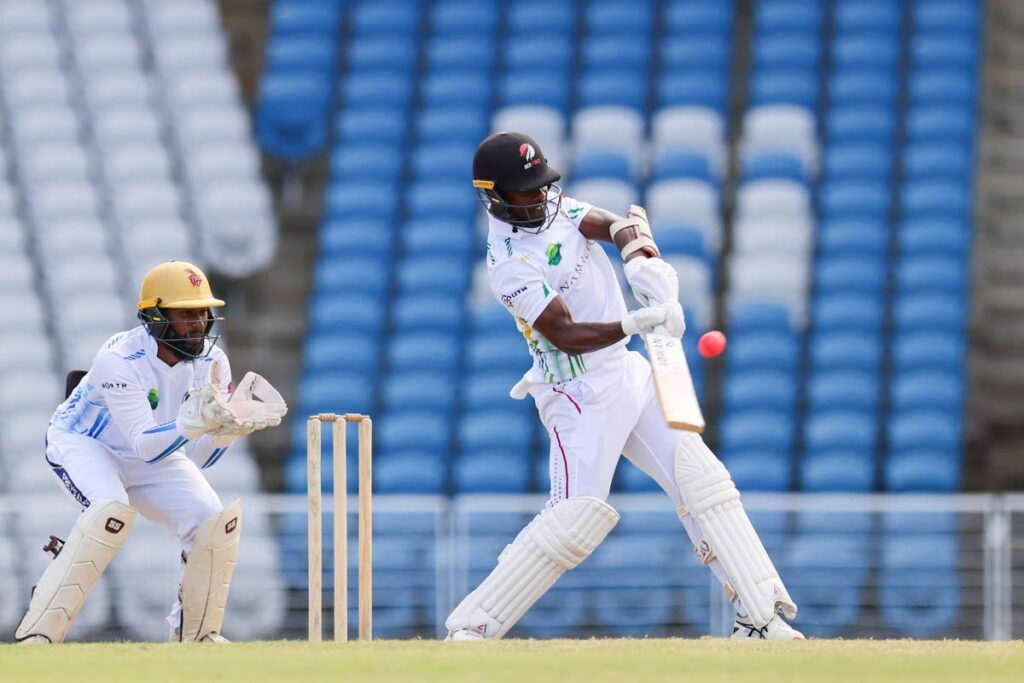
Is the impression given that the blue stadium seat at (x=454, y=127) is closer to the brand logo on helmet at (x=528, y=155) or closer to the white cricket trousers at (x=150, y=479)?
the white cricket trousers at (x=150, y=479)

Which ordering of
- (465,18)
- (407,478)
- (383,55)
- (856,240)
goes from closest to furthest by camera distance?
1. (407,478)
2. (856,240)
3. (383,55)
4. (465,18)

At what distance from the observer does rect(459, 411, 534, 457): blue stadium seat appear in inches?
383

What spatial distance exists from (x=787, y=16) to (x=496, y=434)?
12.5 feet

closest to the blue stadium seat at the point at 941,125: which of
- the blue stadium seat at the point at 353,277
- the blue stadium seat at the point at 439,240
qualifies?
the blue stadium seat at the point at 439,240

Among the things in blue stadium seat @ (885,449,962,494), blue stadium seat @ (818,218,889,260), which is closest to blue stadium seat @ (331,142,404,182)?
blue stadium seat @ (818,218,889,260)

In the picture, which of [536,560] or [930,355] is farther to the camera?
[930,355]

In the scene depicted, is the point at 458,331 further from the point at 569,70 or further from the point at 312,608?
the point at 312,608

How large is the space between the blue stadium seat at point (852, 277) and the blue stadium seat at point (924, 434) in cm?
98

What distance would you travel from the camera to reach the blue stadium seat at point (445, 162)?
11.3 m

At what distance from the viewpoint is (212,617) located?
5.69m

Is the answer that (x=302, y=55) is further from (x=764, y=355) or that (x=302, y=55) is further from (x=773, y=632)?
(x=773, y=632)

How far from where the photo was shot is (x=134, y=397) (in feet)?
17.9

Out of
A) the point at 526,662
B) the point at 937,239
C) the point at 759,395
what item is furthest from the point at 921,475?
the point at 526,662

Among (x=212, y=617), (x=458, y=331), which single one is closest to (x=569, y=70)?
(x=458, y=331)
